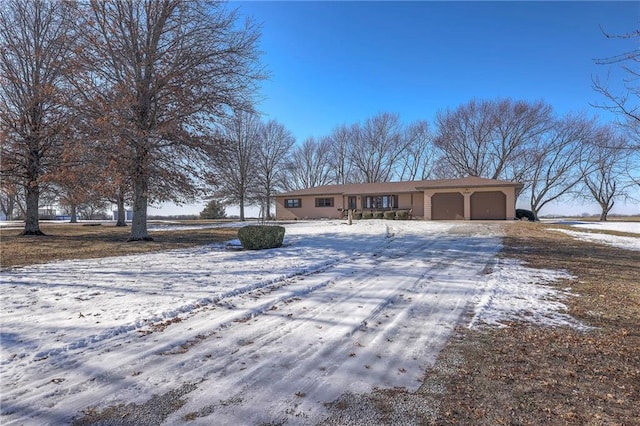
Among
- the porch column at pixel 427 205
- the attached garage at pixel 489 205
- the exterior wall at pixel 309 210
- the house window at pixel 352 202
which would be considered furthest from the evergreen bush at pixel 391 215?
the attached garage at pixel 489 205

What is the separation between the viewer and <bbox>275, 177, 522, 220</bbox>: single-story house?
27352 millimetres

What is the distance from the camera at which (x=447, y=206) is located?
28.8 meters

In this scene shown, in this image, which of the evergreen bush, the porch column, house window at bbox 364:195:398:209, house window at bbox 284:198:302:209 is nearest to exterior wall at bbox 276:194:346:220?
house window at bbox 284:198:302:209

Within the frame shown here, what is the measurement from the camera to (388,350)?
3.35m

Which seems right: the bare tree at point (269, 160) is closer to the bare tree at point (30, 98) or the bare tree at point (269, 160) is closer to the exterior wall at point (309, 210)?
the exterior wall at point (309, 210)

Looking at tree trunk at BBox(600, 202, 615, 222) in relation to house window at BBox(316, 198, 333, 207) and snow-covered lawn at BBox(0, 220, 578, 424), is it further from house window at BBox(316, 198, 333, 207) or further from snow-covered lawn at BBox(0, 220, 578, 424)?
snow-covered lawn at BBox(0, 220, 578, 424)

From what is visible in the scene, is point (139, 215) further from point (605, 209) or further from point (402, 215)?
point (605, 209)

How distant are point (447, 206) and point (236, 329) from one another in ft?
90.4

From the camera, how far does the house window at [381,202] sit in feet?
106

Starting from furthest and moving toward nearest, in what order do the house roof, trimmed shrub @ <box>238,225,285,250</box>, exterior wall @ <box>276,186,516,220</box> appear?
1. the house roof
2. exterior wall @ <box>276,186,516,220</box>
3. trimmed shrub @ <box>238,225,285,250</box>

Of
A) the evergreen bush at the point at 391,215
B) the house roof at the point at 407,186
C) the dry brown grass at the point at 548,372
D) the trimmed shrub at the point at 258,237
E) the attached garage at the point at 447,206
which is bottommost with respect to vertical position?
the dry brown grass at the point at 548,372

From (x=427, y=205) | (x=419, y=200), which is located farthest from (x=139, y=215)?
(x=419, y=200)

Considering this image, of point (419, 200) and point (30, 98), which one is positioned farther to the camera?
point (419, 200)

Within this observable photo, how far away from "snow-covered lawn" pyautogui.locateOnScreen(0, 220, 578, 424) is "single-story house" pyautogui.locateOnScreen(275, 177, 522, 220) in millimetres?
21674
